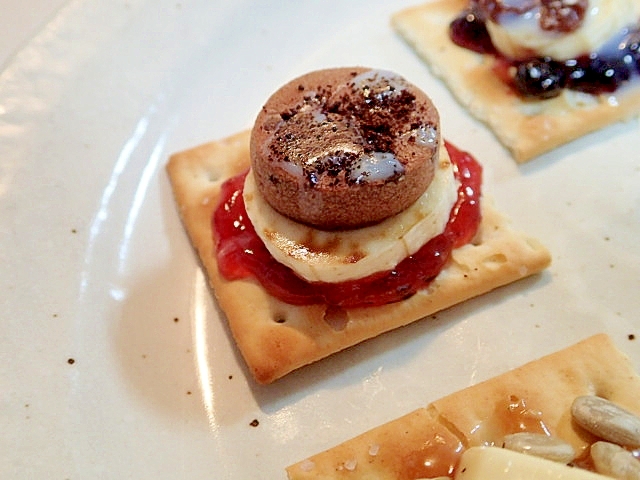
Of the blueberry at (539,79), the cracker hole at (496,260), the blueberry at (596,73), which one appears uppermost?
the blueberry at (596,73)

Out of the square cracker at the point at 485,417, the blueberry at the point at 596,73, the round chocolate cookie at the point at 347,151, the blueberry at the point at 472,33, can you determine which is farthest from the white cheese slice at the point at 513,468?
the blueberry at the point at 472,33

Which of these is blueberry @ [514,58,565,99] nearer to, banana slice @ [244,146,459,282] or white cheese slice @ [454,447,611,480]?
banana slice @ [244,146,459,282]

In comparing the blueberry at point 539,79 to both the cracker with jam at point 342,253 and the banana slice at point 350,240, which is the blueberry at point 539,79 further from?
the banana slice at point 350,240

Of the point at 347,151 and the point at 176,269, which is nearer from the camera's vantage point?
the point at 347,151

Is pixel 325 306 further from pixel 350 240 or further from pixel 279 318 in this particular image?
pixel 350 240

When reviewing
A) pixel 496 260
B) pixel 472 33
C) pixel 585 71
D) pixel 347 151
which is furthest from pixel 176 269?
pixel 585 71

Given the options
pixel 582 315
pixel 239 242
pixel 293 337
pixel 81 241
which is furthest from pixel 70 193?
pixel 582 315
